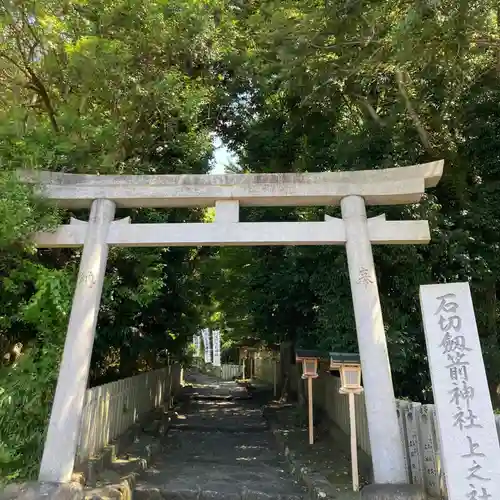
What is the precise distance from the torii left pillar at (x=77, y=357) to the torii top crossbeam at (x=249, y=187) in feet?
1.14

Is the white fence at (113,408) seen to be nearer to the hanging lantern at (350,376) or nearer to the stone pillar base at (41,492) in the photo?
the stone pillar base at (41,492)

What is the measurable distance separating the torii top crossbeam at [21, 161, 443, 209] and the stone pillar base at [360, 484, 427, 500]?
4049 mm

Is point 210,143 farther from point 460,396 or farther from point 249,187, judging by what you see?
point 460,396

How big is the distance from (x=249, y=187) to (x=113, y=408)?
520 centimetres

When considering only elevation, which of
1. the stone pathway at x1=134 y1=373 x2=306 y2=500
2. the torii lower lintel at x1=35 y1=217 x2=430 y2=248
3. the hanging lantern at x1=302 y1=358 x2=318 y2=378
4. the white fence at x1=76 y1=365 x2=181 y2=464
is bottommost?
the stone pathway at x1=134 y1=373 x2=306 y2=500

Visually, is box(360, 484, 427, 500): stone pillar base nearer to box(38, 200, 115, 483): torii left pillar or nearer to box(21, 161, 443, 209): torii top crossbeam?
box(38, 200, 115, 483): torii left pillar

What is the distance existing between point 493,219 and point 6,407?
367 inches

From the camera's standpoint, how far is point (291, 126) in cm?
1336

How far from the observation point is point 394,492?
19.0ft

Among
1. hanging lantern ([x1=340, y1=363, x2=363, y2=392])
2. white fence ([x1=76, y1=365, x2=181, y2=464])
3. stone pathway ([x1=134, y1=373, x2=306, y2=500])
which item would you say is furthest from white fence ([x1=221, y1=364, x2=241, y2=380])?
hanging lantern ([x1=340, y1=363, x2=363, y2=392])

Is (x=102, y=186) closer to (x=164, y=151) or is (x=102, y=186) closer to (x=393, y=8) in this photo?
(x=164, y=151)

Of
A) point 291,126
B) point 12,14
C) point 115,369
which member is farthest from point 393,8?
Result: point 115,369

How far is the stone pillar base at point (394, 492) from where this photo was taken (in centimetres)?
571

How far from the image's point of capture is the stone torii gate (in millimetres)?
6867
